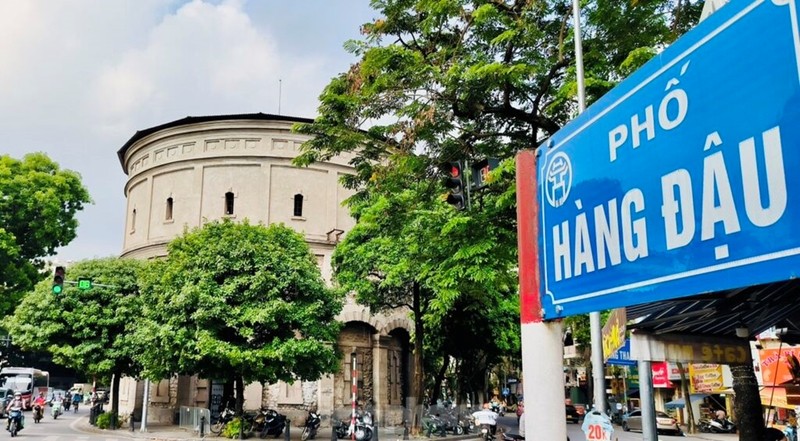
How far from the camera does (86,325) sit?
89.3 ft

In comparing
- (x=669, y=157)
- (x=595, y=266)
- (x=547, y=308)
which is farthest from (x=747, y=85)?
(x=547, y=308)

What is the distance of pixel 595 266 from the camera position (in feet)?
7.37

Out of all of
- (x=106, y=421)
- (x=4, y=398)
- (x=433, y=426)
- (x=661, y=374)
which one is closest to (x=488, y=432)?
(x=433, y=426)

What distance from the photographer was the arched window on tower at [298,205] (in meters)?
34.6

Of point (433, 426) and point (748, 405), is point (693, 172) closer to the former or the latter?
point (748, 405)

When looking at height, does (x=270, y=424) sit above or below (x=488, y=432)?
above

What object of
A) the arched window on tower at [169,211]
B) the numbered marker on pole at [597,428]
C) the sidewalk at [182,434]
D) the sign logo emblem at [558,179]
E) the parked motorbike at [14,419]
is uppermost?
the arched window on tower at [169,211]

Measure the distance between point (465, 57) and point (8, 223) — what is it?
35357 mm

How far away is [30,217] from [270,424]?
78.9 ft

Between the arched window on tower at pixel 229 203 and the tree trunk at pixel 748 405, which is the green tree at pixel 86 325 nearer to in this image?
the arched window on tower at pixel 229 203

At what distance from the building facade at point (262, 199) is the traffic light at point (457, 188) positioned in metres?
22.9

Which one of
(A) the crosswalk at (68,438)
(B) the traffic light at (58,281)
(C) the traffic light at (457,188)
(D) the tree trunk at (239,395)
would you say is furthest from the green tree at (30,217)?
(C) the traffic light at (457,188)

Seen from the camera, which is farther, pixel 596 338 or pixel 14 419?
pixel 14 419

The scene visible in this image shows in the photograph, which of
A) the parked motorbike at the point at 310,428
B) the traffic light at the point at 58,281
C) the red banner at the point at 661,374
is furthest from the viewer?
the red banner at the point at 661,374
